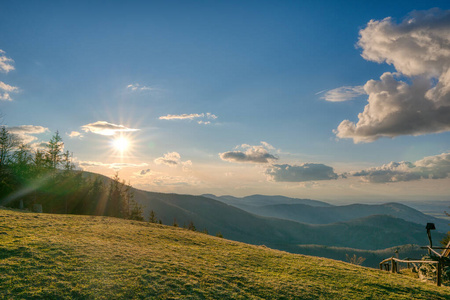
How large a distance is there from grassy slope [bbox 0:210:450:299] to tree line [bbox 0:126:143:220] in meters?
51.4

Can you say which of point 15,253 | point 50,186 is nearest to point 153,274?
point 15,253

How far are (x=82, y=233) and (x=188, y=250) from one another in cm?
1035

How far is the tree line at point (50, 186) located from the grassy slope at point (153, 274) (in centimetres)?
5137

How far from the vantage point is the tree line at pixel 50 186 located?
65062mm

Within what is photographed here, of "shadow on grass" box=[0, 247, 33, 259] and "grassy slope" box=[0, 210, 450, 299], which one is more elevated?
"shadow on grass" box=[0, 247, 33, 259]

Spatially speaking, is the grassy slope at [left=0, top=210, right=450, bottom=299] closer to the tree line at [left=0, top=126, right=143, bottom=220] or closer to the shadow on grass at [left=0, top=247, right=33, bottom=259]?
the shadow on grass at [left=0, top=247, right=33, bottom=259]

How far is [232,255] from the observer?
83.8 ft

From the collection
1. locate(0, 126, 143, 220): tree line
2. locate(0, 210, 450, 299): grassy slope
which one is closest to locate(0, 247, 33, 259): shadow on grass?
locate(0, 210, 450, 299): grassy slope

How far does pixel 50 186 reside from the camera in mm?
72250

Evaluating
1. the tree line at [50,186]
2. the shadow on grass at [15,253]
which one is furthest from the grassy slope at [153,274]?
the tree line at [50,186]

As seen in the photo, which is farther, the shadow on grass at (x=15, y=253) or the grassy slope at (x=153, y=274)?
the shadow on grass at (x=15, y=253)

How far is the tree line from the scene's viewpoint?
65.1 meters

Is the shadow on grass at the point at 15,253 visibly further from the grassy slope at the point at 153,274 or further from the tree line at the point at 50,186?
the tree line at the point at 50,186

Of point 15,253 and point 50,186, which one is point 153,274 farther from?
point 50,186
